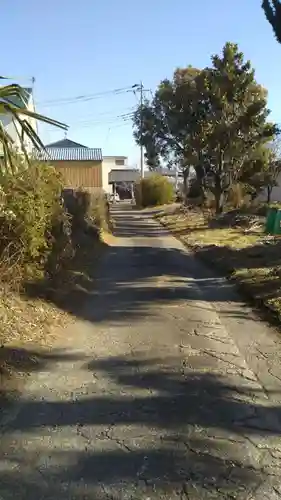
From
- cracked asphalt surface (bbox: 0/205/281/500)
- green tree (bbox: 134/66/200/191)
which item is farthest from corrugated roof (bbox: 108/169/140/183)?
cracked asphalt surface (bbox: 0/205/281/500)

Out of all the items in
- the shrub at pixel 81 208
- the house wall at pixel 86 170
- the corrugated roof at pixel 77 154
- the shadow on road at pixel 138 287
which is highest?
the corrugated roof at pixel 77 154

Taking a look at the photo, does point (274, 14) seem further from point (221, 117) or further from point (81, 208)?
point (221, 117)

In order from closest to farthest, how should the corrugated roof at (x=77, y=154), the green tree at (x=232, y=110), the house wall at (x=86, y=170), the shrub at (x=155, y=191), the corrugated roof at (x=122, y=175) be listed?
the green tree at (x=232, y=110), the house wall at (x=86, y=170), the corrugated roof at (x=77, y=154), the shrub at (x=155, y=191), the corrugated roof at (x=122, y=175)

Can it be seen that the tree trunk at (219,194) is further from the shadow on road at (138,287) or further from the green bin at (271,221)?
Result: the shadow on road at (138,287)

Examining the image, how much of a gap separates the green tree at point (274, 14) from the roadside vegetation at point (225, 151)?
20.6ft

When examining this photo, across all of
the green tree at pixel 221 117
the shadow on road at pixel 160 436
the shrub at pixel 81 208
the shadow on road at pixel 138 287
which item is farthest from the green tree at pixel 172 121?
the shadow on road at pixel 160 436

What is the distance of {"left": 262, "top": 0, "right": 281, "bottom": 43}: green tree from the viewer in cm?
1180

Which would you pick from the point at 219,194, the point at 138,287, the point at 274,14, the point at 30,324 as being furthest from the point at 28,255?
the point at 219,194

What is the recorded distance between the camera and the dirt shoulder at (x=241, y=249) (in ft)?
36.4

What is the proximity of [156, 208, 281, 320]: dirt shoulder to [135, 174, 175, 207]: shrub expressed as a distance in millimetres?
20204

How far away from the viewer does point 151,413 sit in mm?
5020

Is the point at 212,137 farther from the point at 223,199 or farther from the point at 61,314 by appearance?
the point at 61,314

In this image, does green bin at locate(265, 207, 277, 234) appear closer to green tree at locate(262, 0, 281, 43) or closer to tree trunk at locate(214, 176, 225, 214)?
tree trunk at locate(214, 176, 225, 214)

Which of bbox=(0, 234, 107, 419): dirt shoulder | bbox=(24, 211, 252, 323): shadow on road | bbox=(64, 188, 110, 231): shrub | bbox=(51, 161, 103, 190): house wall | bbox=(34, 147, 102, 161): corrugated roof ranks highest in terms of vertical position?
bbox=(34, 147, 102, 161): corrugated roof
